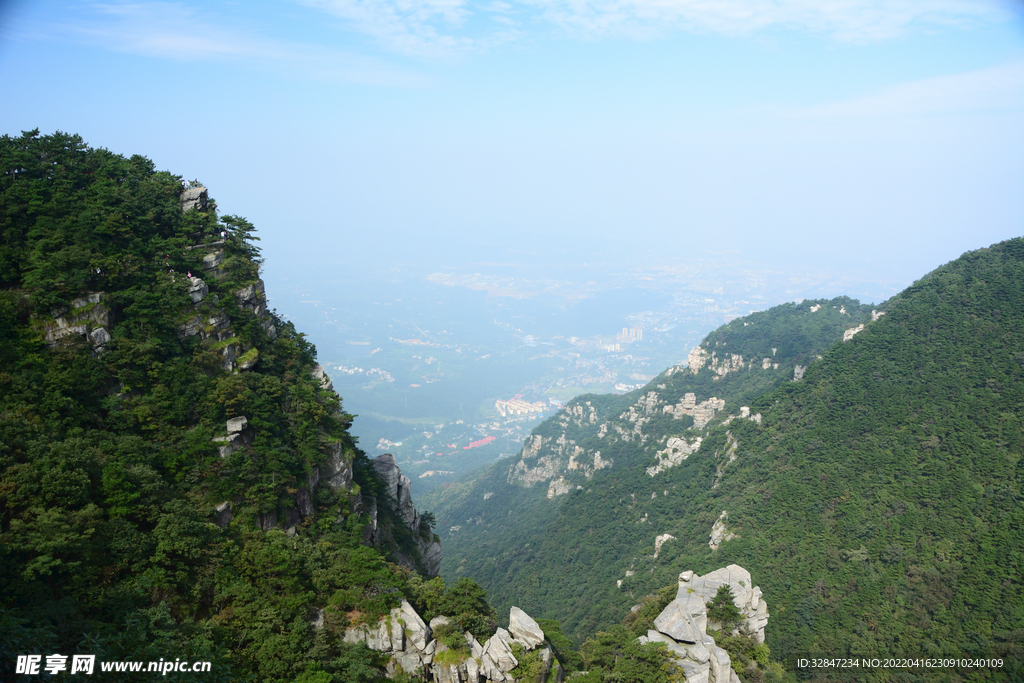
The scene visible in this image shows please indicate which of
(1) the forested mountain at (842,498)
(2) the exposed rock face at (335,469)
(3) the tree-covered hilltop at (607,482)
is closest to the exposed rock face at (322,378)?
(2) the exposed rock face at (335,469)

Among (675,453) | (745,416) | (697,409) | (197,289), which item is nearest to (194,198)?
(197,289)

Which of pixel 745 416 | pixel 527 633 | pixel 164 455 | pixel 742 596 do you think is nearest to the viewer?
pixel 164 455

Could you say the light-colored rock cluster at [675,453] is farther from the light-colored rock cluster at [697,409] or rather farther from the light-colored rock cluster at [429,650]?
the light-colored rock cluster at [429,650]

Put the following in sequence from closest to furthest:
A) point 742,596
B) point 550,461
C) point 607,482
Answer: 1. point 742,596
2. point 607,482
3. point 550,461

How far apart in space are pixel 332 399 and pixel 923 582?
37.3 metres

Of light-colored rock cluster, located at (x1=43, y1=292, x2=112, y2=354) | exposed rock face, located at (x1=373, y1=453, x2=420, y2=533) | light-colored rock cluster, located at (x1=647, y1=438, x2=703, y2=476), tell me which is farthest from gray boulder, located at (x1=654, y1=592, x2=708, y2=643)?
light-colored rock cluster, located at (x1=647, y1=438, x2=703, y2=476)

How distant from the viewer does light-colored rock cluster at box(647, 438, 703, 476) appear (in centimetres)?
6806

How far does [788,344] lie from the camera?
84.4 m

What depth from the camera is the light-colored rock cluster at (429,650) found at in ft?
65.7

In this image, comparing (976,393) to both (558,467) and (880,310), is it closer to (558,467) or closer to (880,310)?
(880,310)

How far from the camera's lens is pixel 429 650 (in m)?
20.8

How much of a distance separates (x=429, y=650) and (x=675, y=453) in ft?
179

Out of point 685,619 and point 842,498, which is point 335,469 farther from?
point 842,498

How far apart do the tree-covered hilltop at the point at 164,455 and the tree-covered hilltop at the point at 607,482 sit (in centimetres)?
3113
